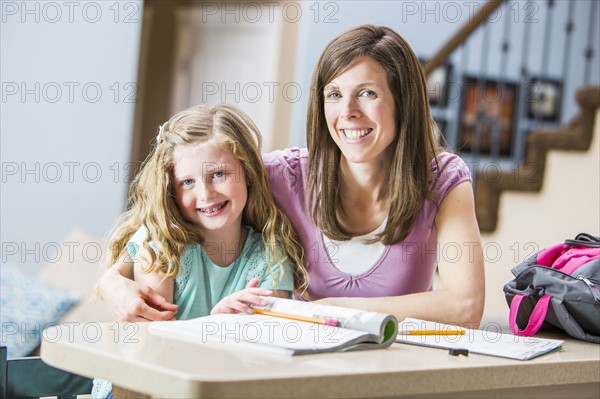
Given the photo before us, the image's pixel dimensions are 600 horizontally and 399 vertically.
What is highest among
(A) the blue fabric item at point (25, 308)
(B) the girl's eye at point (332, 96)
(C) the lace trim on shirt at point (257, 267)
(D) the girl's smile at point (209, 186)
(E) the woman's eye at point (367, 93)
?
(E) the woman's eye at point (367, 93)

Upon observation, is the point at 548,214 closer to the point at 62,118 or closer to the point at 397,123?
the point at 397,123

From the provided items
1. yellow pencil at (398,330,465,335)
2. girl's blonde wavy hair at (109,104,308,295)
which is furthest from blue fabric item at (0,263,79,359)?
yellow pencil at (398,330,465,335)

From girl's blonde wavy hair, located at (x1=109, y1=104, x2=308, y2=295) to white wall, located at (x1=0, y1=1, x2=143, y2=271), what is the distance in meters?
2.86

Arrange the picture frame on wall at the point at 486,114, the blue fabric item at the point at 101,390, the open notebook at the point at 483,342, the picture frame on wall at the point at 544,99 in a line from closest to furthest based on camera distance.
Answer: the open notebook at the point at 483,342 < the blue fabric item at the point at 101,390 < the picture frame on wall at the point at 486,114 < the picture frame on wall at the point at 544,99

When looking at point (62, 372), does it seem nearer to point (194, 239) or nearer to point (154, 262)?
point (154, 262)

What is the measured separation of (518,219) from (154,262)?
7.78 ft

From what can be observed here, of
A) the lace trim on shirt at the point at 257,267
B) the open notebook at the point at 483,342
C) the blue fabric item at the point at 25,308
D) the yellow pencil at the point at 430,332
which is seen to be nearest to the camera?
the open notebook at the point at 483,342

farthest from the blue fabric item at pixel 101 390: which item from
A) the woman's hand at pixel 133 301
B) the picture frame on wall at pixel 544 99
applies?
the picture frame on wall at pixel 544 99

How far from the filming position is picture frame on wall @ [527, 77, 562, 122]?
16.3 feet

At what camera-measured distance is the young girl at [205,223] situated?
1707mm

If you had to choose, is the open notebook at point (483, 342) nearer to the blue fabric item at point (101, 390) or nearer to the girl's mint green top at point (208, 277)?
the girl's mint green top at point (208, 277)

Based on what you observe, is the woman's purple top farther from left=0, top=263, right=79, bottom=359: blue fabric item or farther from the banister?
the banister

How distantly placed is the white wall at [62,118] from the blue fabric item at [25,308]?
5.62ft

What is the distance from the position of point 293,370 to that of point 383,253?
2.71 feet
